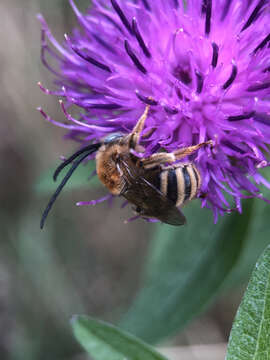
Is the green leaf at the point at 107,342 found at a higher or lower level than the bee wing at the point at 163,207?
lower

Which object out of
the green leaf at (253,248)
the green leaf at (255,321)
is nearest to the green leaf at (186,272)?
the green leaf at (253,248)

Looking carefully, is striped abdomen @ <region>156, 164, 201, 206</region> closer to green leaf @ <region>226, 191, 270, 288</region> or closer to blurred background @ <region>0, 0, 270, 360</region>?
green leaf @ <region>226, 191, 270, 288</region>

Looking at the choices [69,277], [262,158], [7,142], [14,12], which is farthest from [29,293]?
[262,158]

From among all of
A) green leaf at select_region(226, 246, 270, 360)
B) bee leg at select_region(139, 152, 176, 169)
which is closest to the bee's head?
bee leg at select_region(139, 152, 176, 169)

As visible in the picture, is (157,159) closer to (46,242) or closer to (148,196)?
(148,196)

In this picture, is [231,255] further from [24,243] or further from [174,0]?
[24,243]

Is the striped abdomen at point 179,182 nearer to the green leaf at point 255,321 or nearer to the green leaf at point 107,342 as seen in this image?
the green leaf at point 255,321

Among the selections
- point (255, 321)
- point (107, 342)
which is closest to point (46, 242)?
point (107, 342)

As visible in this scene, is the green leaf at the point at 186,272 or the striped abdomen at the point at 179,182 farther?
the green leaf at the point at 186,272
